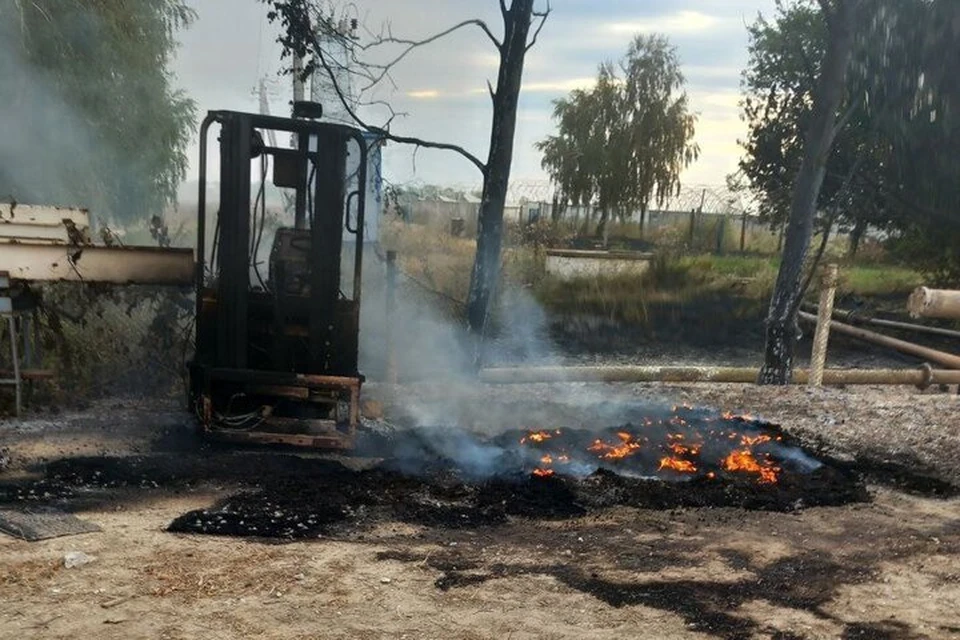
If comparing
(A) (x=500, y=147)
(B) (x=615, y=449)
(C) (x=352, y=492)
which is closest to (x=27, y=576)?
(C) (x=352, y=492)

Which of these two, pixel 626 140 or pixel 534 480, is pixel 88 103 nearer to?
pixel 534 480

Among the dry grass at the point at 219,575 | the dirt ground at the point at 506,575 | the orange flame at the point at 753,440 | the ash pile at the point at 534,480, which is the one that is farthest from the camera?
the orange flame at the point at 753,440

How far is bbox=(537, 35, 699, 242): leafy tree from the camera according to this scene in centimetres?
3428

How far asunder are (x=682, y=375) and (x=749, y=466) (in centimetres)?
382

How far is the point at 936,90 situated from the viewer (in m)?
8.05

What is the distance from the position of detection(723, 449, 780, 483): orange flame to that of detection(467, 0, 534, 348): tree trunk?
3944 millimetres

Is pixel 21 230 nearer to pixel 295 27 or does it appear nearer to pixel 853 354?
pixel 295 27

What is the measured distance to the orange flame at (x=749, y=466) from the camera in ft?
22.3

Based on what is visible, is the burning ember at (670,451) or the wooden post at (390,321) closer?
the burning ember at (670,451)

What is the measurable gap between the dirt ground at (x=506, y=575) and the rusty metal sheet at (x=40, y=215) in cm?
208

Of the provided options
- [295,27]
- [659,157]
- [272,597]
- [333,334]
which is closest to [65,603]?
[272,597]

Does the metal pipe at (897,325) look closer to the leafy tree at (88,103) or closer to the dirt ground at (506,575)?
the dirt ground at (506,575)

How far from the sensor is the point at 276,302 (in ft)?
23.1

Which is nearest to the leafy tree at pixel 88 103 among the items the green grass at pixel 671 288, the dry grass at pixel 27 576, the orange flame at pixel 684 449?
the dry grass at pixel 27 576
